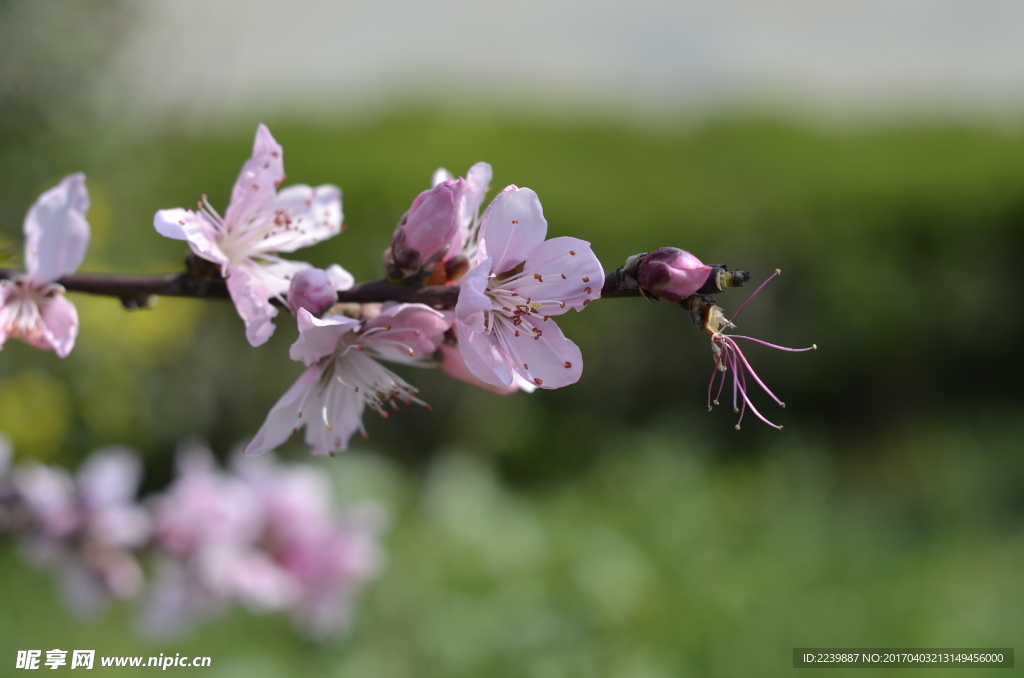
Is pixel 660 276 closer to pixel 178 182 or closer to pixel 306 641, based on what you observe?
pixel 306 641

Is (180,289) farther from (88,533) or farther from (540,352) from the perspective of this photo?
(88,533)

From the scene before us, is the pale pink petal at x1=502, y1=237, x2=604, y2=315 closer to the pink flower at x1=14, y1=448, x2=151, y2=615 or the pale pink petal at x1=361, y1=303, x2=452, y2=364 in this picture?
the pale pink petal at x1=361, y1=303, x2=452, y2=364

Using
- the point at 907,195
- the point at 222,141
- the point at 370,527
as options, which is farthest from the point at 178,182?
the point at 907,195

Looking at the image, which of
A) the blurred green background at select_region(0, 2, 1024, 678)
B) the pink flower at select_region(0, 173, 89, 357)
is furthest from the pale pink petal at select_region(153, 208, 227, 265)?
the blurred green background at select_region(0, 2, 1024, 678)

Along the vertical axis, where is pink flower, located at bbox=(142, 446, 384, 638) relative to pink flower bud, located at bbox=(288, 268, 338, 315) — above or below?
below

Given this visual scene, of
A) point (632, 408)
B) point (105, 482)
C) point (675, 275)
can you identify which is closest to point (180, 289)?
point (675, 275)

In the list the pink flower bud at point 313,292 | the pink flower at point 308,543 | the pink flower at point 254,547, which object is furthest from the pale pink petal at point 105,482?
the pink flower bud at point 313,292
